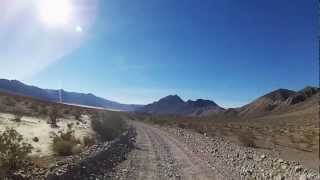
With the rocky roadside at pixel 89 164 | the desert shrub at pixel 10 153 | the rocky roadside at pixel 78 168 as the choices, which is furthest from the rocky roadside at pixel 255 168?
the desert shrub at pixel 10 153

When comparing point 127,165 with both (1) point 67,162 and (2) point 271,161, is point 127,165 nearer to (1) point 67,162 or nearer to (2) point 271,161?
(1) point 67,162

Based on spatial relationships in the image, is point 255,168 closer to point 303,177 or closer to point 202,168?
point 202,168

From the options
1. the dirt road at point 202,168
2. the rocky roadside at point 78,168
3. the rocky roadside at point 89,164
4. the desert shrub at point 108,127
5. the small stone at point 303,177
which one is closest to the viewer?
the rocky roadside at point 78,168

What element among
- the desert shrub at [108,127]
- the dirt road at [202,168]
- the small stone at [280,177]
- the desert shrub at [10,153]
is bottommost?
the small stone at [280,177]

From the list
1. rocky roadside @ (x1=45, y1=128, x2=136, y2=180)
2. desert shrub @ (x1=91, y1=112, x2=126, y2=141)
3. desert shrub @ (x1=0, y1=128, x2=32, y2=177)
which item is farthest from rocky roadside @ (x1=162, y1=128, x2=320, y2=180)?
desert shrub @ (x1=91, y1=112, x2=126, y2=141)

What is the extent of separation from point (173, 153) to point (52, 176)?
1259 centimetres

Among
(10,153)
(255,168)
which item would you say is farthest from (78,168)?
(255,168)

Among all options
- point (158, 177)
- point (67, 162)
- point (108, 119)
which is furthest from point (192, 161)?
point (108, 119)

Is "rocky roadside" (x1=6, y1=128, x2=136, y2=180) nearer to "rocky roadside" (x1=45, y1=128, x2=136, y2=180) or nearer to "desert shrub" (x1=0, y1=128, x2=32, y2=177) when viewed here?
"rocky roadside" (x1=45, y1=128, x2=136, y2=180)

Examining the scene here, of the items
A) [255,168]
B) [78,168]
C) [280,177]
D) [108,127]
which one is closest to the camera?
[78,168]

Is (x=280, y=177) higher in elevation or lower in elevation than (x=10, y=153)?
lower

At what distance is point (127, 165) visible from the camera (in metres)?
20.2

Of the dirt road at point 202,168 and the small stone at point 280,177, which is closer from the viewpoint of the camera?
the small stone at point 280,177

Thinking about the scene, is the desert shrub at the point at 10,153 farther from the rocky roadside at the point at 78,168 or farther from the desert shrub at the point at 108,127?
the desert shrub at the point at 108,127
